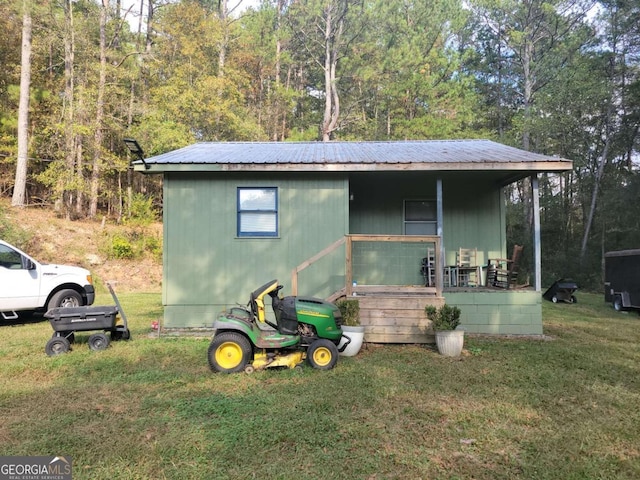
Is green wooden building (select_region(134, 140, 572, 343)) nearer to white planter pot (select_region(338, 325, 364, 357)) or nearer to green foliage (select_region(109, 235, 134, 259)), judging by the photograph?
white planter pot (select_region(338, 325, 364, 357))

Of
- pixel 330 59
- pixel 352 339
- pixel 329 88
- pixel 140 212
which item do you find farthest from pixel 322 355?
pixel 330 59

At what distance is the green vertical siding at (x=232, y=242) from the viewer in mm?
7387

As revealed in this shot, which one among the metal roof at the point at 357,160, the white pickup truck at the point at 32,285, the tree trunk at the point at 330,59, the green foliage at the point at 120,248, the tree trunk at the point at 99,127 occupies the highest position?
the tree trunk at the point at 330,59

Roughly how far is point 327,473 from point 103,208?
20.9 meters

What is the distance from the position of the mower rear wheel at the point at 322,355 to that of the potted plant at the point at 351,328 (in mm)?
541

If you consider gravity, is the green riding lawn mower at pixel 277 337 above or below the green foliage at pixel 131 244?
below

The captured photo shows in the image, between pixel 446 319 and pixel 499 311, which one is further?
pixel 499 311

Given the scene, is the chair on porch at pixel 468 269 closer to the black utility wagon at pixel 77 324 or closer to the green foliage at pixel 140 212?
the black utility wagon at pixel 77 324

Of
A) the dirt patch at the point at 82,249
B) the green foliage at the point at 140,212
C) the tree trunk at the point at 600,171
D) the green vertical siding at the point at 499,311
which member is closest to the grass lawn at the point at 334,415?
the green vertical siding at the point at 499,311

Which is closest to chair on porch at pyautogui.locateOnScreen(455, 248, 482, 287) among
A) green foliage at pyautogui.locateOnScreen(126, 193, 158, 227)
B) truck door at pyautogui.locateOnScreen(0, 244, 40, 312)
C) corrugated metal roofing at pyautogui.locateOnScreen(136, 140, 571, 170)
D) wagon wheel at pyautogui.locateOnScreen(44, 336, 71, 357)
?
corrugated metal roofing at pyautogui.locateOnScreen(136, 140, 571, 170)

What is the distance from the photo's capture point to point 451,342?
5.75 m

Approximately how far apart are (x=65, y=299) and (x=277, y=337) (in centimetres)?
582

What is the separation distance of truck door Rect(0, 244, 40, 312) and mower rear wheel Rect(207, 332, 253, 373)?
5385mm

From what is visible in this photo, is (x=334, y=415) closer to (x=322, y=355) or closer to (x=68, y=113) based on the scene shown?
(x=322, y=355)
